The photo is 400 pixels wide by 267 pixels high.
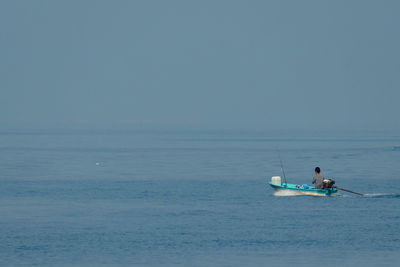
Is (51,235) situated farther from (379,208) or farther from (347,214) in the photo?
(379,208)

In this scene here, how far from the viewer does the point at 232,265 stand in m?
36.1

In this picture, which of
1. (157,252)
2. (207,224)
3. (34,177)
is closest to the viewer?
(157,252)

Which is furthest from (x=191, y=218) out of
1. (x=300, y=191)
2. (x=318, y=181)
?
(x=318, y=181)

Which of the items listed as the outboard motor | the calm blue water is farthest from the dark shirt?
the calm blue water

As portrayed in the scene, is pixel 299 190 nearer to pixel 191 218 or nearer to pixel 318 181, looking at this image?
pixel 318 181

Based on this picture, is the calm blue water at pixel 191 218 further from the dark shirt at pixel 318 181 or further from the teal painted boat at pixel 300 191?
the dark shirt at pixel 318 181

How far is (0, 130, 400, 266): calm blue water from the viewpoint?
38.2m

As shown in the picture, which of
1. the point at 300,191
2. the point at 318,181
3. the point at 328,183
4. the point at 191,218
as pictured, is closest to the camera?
the point at 191,218

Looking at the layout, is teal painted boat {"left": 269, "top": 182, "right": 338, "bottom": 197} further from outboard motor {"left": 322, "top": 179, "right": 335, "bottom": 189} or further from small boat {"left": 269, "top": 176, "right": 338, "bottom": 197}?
outboard motor {"left": 322, "top": 179, "right": 335, "bottom": 189}

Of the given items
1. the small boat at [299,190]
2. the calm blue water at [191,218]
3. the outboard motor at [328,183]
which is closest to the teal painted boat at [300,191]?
the small boat at [299,190]

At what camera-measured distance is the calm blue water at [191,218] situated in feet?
125

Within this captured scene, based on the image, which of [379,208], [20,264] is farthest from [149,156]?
[20,264]

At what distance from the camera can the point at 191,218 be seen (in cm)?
4953

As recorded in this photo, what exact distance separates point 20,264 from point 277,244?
1061 centimetres
